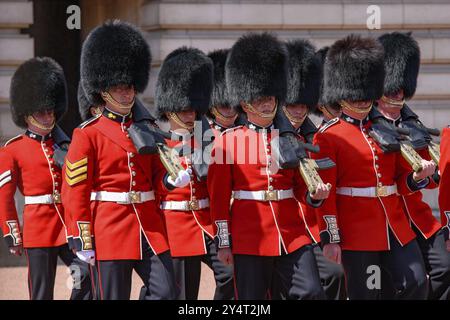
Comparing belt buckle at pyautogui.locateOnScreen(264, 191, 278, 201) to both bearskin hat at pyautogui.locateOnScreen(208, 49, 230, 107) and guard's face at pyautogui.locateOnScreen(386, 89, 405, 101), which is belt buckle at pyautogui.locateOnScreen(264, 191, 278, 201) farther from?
bearskin hat at pyautogui.locateOnScreen(208, 49, 230, 107)

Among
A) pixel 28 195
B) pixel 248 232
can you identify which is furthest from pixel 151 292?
pixel 28 195

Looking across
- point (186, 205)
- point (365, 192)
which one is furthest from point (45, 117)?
point (365, 192)

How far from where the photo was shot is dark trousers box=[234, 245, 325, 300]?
6.88 meters

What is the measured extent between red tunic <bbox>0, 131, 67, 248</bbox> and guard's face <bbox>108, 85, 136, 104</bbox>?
1032 millimetres

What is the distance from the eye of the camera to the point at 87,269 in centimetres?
795

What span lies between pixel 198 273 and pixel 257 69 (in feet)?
3.73

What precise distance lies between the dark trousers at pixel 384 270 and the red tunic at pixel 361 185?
38 mm

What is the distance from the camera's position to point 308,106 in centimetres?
819

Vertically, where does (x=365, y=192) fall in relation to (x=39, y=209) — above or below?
above

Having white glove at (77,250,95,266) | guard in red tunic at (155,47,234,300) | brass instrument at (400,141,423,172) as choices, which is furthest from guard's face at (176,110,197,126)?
white glove at (77,250,95,266)

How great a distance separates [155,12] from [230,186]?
13.7 ft

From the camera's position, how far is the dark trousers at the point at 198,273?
768 cm

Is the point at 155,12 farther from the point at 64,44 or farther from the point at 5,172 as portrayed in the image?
the point at 5,172

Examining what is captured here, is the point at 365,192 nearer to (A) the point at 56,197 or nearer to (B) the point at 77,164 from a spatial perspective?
(B) the point at 77,164
